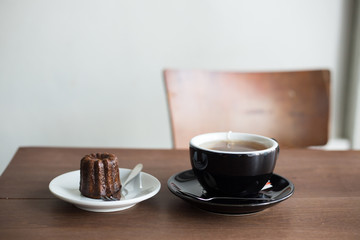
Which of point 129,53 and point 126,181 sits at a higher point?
point 129,53

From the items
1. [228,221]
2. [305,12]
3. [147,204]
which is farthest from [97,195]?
[305,12]

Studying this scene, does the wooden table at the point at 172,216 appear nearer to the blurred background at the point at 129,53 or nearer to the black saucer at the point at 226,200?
the black saucer at the point at 226,200

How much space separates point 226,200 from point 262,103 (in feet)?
2.47

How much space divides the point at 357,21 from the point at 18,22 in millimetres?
1619

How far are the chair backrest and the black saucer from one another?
1.88 ft

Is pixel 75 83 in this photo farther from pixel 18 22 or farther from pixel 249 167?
pixel 249 167

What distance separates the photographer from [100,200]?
0.65 metres

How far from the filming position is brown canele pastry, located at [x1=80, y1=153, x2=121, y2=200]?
66 cm

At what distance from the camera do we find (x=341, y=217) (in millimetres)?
646

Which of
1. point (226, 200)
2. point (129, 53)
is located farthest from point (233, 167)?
point (129, 53)

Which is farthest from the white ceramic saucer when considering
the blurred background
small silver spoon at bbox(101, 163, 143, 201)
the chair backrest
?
the blurred background

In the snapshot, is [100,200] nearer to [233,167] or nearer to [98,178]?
[98,178]

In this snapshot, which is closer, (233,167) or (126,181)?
(233,167)

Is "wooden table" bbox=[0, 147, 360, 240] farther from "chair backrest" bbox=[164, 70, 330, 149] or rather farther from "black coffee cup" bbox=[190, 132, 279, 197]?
"chair backrest" bbox=[164, 70, 330, 149]
